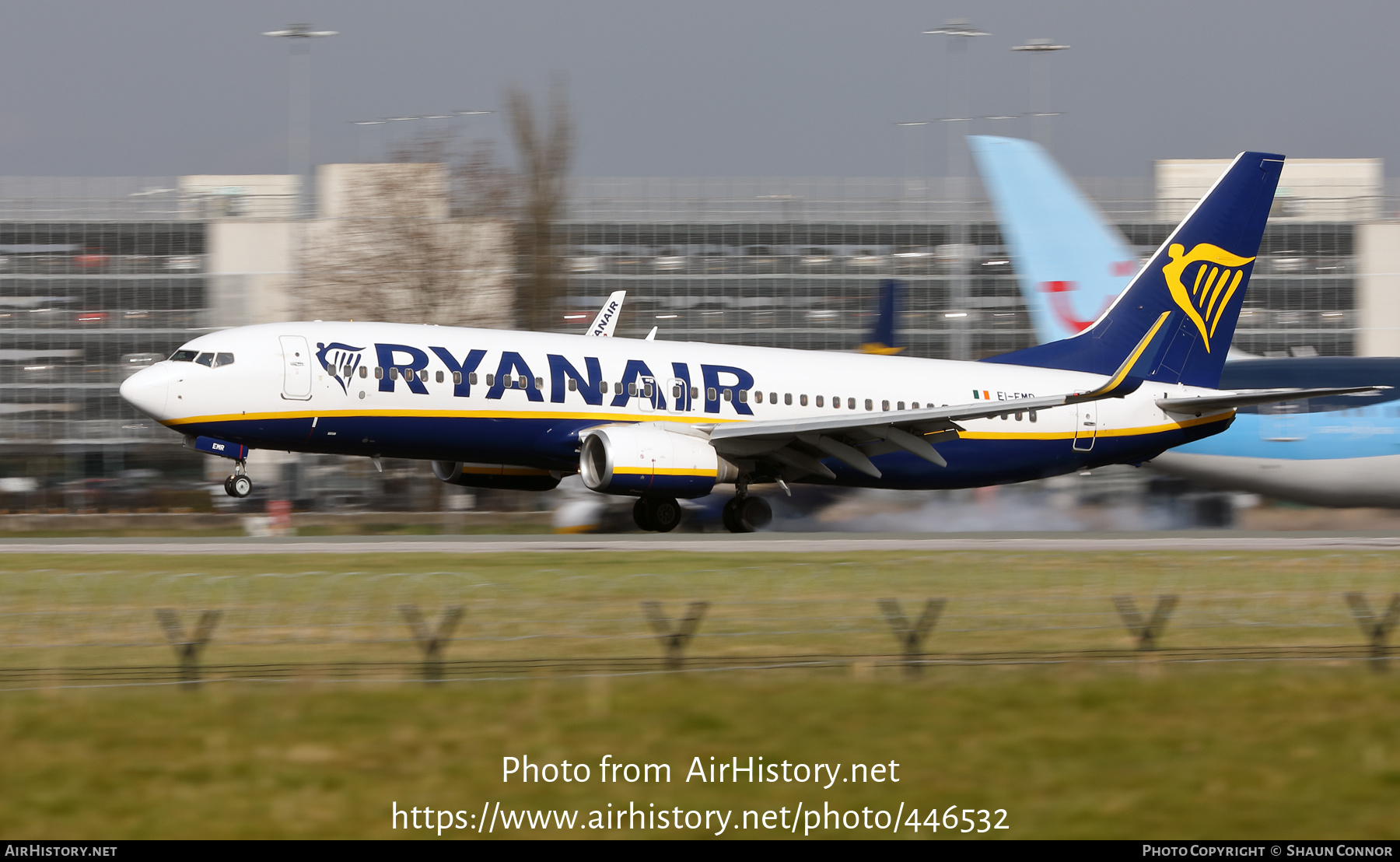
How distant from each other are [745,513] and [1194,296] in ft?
40.3

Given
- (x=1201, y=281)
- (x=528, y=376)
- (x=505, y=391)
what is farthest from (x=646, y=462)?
(x=1201, y=281)

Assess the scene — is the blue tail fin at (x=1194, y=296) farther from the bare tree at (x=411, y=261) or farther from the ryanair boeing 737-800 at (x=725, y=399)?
the bare tree at (x=411, y=261)

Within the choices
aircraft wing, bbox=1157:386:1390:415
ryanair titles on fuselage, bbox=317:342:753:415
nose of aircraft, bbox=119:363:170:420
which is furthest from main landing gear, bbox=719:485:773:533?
nose of aircraft, bbox=119:363:170:420

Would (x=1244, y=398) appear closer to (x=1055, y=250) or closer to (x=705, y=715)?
(x=1055, y=250)

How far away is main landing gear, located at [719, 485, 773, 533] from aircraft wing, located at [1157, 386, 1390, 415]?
380 inches

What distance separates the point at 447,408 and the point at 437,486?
16980mm

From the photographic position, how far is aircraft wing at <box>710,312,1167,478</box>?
27.7 meters

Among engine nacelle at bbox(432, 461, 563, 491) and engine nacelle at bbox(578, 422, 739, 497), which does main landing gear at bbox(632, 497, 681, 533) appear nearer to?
engine nacelle at bbox(578, 422, 739, 497)

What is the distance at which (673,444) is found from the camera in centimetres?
2700

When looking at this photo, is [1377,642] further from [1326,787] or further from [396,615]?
[396,615]

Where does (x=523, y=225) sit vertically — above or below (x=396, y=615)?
above

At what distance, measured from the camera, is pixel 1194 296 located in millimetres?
33656

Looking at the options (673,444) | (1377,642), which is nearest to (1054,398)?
(673,444)

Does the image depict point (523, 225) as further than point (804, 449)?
Yes
